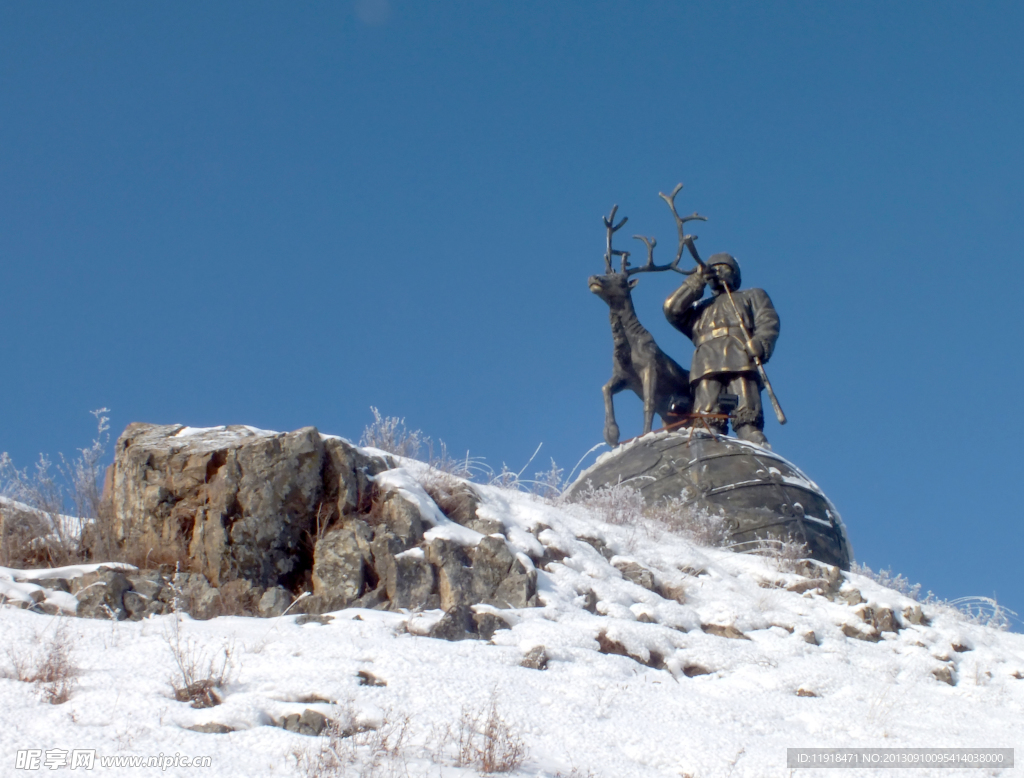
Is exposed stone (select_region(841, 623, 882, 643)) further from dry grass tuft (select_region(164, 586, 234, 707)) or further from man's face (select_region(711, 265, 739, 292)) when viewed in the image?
man's face (select_region(711, 265, 739, 292))

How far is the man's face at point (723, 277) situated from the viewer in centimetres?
1245

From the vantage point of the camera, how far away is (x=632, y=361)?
1221cm

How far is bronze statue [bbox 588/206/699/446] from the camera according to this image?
476 inches

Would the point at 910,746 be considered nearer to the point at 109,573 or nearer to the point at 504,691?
the point at 504,691

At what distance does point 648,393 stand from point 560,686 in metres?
7.99

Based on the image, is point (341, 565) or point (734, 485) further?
point (734, 485)

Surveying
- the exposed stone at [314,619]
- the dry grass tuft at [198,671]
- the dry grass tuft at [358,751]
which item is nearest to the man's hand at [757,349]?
the exposed stone at [314,619]

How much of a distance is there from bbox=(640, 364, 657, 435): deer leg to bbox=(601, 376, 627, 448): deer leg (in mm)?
329

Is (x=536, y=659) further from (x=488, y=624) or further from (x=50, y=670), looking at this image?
(x=50, y=670)

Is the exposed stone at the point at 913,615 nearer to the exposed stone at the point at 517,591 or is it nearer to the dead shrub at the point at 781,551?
the dead shrub at the point at 781,551

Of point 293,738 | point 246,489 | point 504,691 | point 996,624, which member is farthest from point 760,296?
point 293,738

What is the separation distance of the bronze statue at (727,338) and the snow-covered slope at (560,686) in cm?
508

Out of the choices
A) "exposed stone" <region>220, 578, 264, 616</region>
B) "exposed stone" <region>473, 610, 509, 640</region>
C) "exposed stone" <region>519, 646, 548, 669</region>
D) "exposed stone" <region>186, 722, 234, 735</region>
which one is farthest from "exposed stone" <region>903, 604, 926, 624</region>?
"exposed stone" <region>186, 722, 234, 735</region>

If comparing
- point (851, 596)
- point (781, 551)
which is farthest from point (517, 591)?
point (781, 551)
